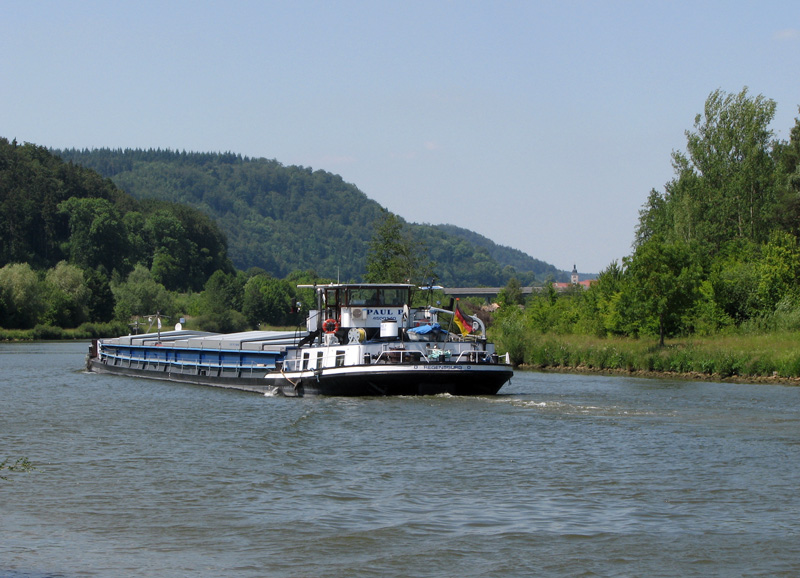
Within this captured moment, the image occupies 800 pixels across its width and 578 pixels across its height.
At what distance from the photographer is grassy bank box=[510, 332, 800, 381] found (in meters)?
44.2

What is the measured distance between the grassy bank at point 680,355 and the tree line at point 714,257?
1.73m

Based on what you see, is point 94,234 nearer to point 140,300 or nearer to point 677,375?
point 140,300

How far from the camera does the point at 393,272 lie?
3231 inches

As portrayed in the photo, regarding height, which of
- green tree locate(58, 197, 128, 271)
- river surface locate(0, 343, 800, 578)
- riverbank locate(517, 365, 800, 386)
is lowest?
river surface locate(0, 343, 800, 578)

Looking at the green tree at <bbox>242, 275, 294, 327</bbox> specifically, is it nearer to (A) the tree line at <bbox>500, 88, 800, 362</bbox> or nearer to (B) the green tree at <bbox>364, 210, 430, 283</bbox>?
(B) the green tree at <bbox>364, 210, 430, 283</bbox>

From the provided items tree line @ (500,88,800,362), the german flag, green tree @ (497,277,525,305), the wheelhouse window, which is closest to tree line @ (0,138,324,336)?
green tree @ (497,277,525,305)

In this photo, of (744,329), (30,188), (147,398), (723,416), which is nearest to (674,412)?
(723,416)

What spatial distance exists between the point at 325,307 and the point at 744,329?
25.7 meters

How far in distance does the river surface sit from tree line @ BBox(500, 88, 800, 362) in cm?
2091

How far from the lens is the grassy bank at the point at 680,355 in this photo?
4419 cm

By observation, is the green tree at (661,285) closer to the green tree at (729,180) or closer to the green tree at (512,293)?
the green tree at (729,180)

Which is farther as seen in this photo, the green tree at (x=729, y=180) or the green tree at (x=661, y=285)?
the green tree at (x=729, y=180)

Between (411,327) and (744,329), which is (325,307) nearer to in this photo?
(411,327)

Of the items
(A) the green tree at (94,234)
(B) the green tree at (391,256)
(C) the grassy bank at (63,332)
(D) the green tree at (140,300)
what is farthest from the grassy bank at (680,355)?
(A) the green tree at (94,234)
